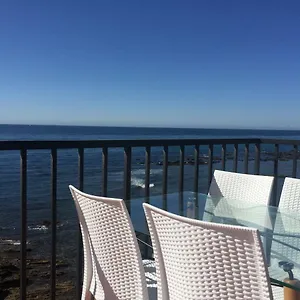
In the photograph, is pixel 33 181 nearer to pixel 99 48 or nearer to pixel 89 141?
pixel 99 48

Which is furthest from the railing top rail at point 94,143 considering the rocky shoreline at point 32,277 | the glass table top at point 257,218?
the rocky shoreline at point 32,277

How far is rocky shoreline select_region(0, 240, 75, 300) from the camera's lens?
3.00 m

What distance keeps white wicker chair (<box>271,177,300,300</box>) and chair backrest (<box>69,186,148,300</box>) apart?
51 centimetres

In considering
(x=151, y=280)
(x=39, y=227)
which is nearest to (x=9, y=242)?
(x=39, y=227)

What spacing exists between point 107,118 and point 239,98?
7922 mm

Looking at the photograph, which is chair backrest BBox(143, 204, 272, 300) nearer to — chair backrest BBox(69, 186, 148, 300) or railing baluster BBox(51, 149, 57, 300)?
chair backrest BBox(69, 186, 148, 300)

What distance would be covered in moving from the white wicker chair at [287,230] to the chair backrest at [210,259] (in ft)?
1.07

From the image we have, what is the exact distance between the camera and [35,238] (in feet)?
15.8

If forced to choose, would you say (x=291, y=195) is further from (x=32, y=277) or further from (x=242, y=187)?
(x=32, y=277)

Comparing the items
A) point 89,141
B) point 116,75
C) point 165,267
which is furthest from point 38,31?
point 165,267

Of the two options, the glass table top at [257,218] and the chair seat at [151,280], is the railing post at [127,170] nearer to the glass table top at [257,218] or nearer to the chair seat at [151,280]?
the glass table top at [257,218]

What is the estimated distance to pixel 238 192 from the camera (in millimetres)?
2467

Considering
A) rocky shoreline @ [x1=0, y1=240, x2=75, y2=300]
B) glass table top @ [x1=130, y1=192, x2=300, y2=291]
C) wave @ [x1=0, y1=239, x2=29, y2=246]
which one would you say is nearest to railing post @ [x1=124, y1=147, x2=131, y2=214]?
glass table top @ [x1=130, y1=192, x2=300, y2=291]

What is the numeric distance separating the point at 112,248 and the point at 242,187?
1.35 meters
